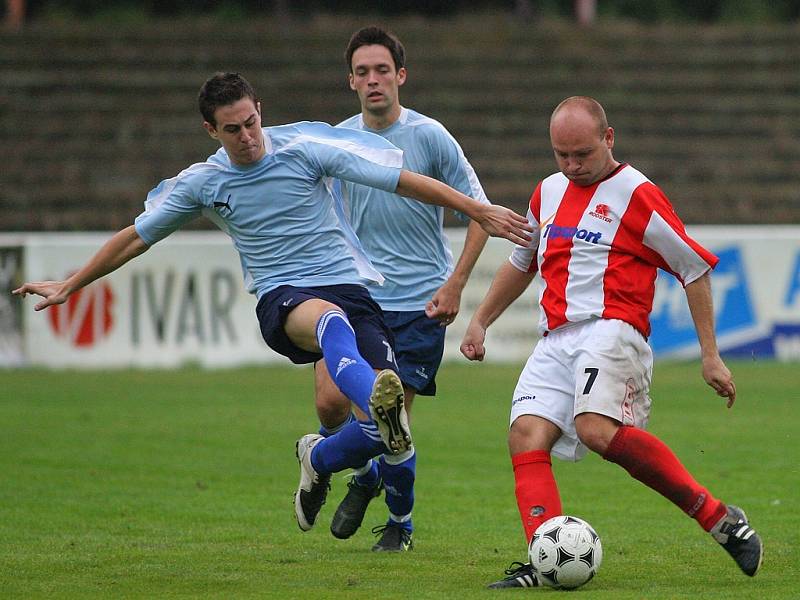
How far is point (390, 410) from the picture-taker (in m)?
5.67

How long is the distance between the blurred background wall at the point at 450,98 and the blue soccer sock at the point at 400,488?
14786mm

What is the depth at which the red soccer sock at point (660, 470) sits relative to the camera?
562 centimetres

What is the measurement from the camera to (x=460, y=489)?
30.0ft

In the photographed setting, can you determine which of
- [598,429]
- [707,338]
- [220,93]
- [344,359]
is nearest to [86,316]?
[220,93]

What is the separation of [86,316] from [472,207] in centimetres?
1207

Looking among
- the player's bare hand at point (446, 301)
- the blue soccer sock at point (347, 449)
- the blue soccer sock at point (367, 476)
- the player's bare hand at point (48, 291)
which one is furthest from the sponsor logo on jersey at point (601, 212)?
the player's bare hand at point (48, 291)

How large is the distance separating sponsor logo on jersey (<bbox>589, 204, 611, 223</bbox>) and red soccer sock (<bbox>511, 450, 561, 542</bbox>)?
3.18 feet

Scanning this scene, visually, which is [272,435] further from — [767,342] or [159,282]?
[767,342]

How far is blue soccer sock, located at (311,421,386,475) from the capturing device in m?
6.44

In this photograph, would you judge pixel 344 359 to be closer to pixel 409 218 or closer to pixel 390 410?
pixel 390 410

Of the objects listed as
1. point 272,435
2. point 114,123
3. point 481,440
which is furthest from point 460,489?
point 114,123

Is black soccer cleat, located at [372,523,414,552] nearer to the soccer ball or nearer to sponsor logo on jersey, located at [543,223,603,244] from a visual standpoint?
the soccer ball

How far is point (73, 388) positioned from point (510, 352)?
5291 mm

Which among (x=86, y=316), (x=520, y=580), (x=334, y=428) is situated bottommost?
(x=86, y=316)
